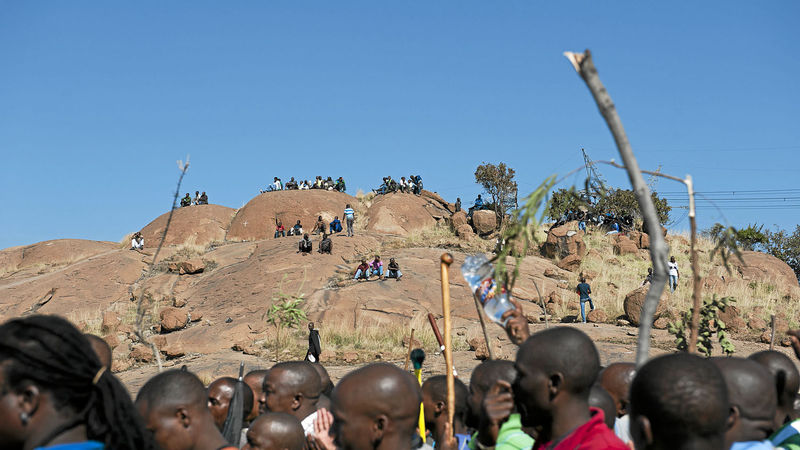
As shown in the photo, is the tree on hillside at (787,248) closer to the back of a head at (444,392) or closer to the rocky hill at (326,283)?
the rocky hill at (326,283)

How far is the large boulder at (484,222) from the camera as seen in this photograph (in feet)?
102

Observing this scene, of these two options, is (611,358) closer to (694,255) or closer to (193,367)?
(193,367)

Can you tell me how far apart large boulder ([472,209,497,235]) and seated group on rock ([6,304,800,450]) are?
26351 millimetres

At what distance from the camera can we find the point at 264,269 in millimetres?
24438

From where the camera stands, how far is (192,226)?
34.4 metres

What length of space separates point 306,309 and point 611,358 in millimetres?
9084

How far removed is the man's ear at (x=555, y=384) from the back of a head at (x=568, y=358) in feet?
0.05

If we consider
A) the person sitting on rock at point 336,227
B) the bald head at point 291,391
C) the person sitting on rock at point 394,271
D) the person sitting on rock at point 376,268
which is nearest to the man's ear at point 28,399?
the bald head at point 291,391

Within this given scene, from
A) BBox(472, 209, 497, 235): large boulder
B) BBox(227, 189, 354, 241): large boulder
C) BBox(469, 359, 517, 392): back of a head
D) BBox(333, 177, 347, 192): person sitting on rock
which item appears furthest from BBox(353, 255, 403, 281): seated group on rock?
BBox(469, 359, 517, 392): back of a head

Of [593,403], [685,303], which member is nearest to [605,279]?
[685,303]

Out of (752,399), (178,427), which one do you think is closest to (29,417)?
(178,427)

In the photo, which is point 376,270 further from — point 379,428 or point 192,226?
point 379,428

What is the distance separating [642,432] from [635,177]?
0.96 metres

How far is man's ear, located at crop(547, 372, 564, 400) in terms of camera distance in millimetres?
2953
